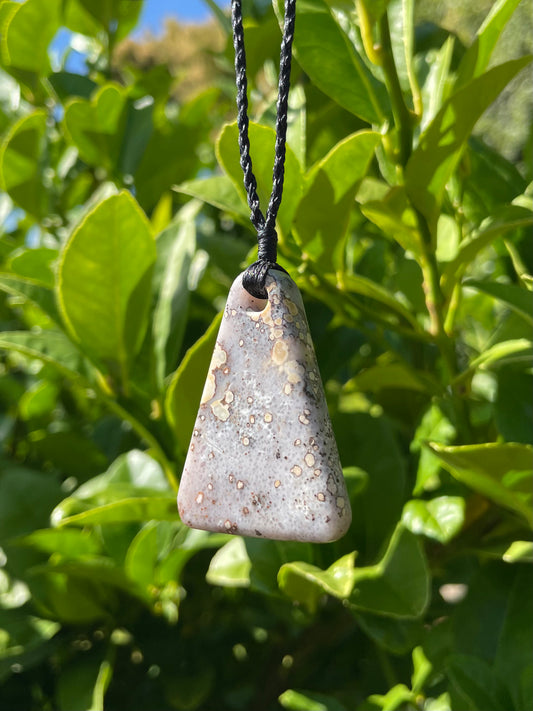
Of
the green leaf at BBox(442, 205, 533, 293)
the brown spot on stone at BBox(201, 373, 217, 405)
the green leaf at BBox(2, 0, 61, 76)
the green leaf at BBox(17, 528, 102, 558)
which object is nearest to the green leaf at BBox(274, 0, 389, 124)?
the green leaf at BBox(442, 205, 533, 293)

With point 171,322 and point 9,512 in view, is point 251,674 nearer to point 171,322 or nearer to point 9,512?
point 9,512

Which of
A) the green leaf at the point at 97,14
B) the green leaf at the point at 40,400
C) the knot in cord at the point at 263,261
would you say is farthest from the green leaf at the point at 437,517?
the green leaf at the point at 97,14

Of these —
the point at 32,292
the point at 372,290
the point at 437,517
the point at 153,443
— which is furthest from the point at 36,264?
the point at 437,517

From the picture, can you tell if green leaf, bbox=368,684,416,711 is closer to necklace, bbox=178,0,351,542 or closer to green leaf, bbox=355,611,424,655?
green leaf, bbox=355,611,424,655

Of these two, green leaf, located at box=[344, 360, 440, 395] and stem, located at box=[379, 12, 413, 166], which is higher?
stem, located at box=[379, 12, 413, 166]

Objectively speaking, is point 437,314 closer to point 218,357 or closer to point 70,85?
point 218,357

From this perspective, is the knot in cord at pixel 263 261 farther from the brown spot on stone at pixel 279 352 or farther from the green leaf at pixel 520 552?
the green leaf at pixel 520 552
